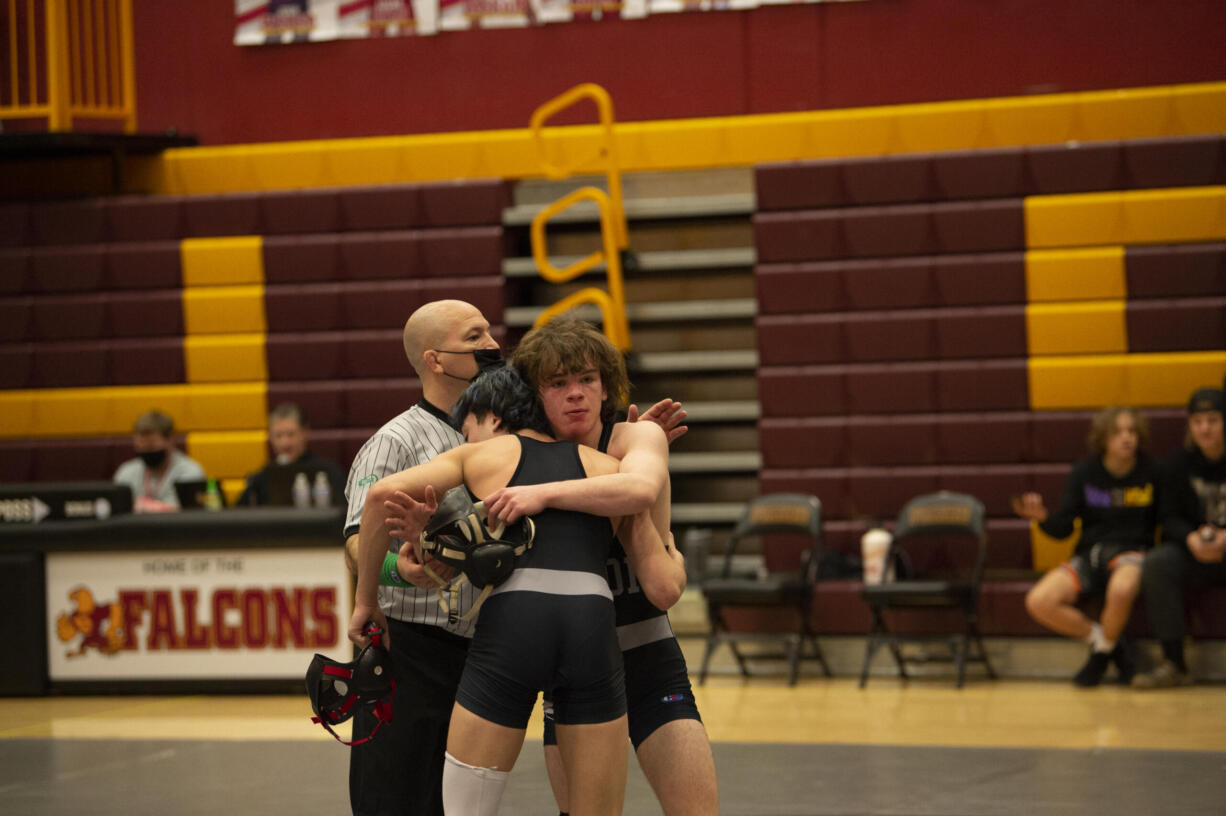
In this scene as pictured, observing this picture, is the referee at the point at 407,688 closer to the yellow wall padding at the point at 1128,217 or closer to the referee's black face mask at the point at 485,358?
the referee's black face mask at the point at 485,358

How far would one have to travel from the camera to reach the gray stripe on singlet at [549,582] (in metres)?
3.21

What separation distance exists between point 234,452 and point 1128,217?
5.49 metres

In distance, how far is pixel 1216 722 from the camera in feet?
21.6

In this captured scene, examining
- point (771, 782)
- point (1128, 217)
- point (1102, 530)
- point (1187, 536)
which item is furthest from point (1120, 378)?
point (771, 782)

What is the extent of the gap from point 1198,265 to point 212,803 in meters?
5.79

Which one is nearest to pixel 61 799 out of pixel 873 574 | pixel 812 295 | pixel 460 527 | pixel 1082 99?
pixel 460 527

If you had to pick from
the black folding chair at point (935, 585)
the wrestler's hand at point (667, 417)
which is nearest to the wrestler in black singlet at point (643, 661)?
the wrestler's hand at point (667, 417)

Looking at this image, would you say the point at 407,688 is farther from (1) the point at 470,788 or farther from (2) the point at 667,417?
(2) the point at 667,417

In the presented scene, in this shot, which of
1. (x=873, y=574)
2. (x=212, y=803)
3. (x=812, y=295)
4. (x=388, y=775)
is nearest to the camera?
(x=388, y=775)

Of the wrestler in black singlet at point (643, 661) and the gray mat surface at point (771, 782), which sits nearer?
the wrestler in black singlet at point (643, 661)

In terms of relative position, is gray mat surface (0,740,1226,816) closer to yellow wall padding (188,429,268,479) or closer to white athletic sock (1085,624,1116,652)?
white athletic sock (1085,624,1116,652)

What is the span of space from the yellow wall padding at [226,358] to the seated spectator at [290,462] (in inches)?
33.7

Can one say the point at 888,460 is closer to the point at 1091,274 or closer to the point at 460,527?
the point at 1091,274

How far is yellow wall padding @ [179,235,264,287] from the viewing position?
9.71 meters
